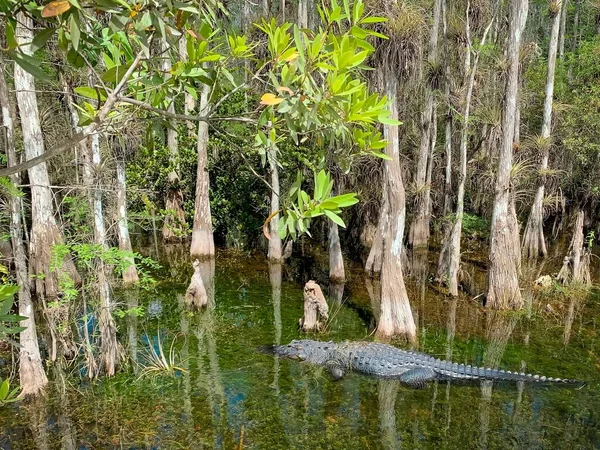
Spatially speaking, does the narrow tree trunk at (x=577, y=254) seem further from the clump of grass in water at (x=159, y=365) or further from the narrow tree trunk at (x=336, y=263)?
the clump of grass in water at (x=159, y=365)

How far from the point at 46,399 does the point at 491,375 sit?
17.8 ft

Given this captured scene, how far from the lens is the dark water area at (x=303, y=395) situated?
486cm

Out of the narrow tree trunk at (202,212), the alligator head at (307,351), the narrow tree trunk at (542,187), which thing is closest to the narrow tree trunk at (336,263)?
the narrow tree trunk at (202,212)

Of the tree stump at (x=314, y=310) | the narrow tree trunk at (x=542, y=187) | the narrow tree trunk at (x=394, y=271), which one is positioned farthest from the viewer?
the narrow tree trunk at (x=542, y=187)

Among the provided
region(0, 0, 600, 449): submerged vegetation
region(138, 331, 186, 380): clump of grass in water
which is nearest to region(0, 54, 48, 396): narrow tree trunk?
region(0, 0, 600, 449): submerged vegetation

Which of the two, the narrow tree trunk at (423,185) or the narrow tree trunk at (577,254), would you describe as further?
the narrow tree trunk at (423,185)

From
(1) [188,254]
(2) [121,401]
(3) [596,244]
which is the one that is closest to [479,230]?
(3) [596,244]

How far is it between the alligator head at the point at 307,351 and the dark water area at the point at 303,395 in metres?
0.16

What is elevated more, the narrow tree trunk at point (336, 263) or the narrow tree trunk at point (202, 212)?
the narrow tree trunk at point (202, 212)

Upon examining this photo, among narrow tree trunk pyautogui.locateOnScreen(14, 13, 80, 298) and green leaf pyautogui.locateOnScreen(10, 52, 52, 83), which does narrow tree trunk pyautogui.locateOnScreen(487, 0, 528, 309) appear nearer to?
narrow tree trunk pyautogui.locateOnScreen(14, 13, 80, 298)

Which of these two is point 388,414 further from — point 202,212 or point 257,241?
point 257,241

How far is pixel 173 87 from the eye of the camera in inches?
85.7

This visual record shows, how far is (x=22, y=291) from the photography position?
187 inches

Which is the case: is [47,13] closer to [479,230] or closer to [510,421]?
[510,421]
